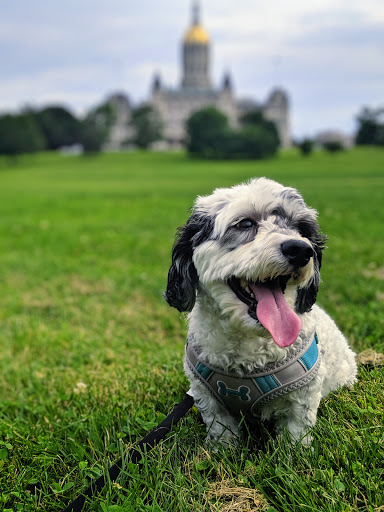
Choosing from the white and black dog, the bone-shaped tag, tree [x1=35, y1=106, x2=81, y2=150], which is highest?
the white and black dog

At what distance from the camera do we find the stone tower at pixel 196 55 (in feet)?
500

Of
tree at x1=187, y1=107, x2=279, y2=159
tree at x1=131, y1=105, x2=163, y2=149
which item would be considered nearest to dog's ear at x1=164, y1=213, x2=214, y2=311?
tree at x1=187, y1=107, x2=279, y2=159

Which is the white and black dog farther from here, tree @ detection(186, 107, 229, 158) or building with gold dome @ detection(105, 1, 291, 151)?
building with gold dome @ detection(105, 1, 291, 151)

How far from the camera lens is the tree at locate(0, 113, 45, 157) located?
253ft

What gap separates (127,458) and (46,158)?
83571 mm

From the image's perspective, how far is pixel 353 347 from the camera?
4.15 m

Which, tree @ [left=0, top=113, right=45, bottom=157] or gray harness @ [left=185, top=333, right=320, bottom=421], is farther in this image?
tree @ [left=0, top=113, right=45, bottom=157]

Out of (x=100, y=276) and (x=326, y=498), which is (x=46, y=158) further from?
(x=326, y=498)

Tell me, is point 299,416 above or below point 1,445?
above

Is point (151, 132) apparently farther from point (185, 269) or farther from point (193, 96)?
point (185, 269)

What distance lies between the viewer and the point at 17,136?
77.9 meters

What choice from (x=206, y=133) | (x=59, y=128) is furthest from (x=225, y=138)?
(x=59, y=128)

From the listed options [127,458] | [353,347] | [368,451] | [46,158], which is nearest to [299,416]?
[368,451]

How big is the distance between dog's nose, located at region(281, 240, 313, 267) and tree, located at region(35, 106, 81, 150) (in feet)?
341
